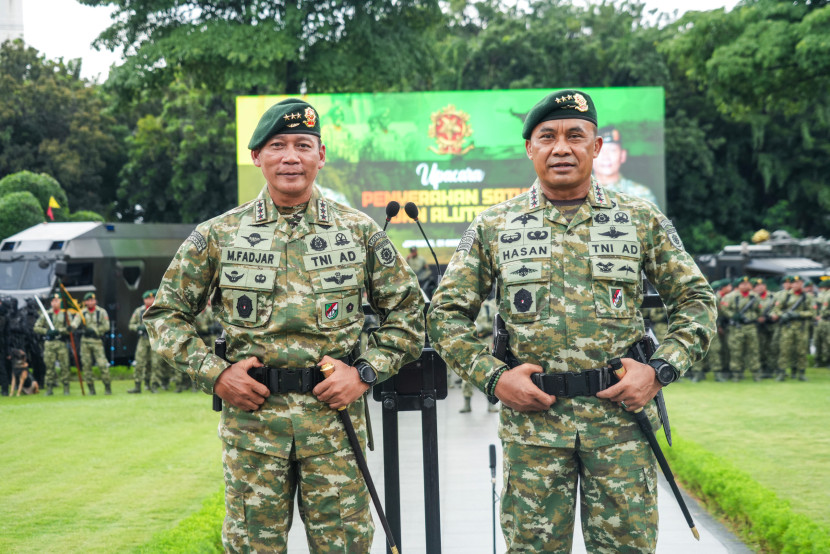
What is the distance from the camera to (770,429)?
10266 millimetres

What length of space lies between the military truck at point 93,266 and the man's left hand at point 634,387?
16.6m

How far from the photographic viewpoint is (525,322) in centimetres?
348

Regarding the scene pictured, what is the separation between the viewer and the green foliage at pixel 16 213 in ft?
80.8

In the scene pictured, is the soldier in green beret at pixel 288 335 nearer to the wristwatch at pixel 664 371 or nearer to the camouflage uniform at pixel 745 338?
the wristwatch at pixel 664 371

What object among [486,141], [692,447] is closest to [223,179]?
[486,141]

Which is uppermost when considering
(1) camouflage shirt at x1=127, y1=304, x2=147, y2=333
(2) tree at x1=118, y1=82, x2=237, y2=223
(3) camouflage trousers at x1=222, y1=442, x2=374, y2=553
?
(2) tree at x1=118, y1=82, x2=237, y2=223

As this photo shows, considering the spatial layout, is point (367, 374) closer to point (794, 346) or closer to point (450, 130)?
point (794, 346)

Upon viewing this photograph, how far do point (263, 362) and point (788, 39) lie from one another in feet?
46.8

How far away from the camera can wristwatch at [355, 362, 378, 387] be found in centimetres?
343

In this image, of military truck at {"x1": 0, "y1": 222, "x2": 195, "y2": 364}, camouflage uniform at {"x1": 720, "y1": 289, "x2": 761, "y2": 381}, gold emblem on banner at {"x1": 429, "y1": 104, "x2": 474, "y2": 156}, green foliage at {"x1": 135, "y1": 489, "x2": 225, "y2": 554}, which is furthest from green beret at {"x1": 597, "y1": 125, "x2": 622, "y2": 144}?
green foliage at {"x1": 135, "y1": 489, "x2": 225, "y2": 554}

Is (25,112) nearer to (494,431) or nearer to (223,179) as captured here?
(223,179)

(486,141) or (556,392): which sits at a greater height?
(486,141)

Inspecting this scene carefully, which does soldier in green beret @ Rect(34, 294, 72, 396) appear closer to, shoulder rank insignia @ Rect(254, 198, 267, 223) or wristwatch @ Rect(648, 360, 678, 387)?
shoulder rank insignia @ Rect(254, 198, 267, 223)

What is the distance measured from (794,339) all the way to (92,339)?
1144 centimetres
